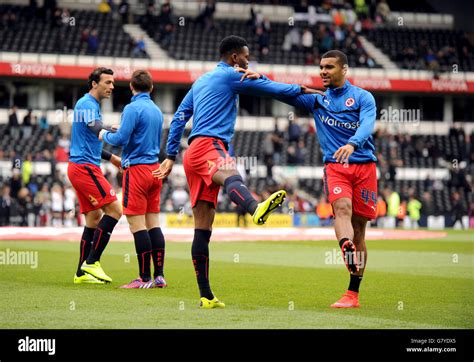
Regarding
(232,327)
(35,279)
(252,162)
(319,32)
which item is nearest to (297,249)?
(35,279)

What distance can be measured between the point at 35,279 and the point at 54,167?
79.6 ft

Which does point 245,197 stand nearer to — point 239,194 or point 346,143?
point 239,194

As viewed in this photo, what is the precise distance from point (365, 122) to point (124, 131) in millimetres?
3237

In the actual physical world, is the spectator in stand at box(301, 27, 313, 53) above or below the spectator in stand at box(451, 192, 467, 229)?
above

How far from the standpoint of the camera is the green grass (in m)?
9.23

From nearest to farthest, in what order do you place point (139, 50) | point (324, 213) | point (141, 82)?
point (141, 82)
point (324, 213)
point (139, 50)

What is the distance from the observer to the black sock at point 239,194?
9.46 metres

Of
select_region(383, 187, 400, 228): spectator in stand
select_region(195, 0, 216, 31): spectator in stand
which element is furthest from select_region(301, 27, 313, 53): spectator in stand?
select_region(383, 187, 400, 228): spectator in stand

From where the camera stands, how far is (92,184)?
43.8ft

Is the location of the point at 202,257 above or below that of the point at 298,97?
below

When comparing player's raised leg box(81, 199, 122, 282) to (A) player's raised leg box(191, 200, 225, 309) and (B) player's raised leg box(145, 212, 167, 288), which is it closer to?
(B) player's raised leg box(145, 212, 167, 288)

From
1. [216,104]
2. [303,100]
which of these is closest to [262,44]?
[303,100]

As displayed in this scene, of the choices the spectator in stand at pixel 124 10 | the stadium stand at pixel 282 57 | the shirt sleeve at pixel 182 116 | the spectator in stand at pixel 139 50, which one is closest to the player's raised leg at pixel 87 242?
the shirt sleeve at pixel 182 116

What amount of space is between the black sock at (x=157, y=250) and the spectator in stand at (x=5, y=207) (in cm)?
2154
